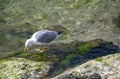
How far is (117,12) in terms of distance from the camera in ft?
61.2

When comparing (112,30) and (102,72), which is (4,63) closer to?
(102,72)

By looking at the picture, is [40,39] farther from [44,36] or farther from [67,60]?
[67,60]

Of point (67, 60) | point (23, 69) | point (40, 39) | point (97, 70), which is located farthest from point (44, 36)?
point (97, 70)

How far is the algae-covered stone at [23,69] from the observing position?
11.9m

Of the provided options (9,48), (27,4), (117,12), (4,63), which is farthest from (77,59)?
(27,4)

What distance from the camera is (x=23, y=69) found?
40.0ft

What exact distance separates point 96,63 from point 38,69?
184cm

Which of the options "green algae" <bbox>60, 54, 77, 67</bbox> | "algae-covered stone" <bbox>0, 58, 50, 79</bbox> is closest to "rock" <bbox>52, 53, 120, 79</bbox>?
"algae-covered stone" <bbox>0, 58, 50, 79</bbox>

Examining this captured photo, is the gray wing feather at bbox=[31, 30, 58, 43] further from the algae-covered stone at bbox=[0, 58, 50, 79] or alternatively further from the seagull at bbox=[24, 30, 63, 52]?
the algae-covered stone at bbox=[0, 58, 50, 79]

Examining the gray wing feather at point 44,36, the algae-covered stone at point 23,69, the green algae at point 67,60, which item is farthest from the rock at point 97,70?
the gray wing feather at point 44,36

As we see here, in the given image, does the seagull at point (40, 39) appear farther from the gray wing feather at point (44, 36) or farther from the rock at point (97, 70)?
the rock at point (97, 70)

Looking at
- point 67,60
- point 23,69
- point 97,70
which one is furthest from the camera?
point 67,60

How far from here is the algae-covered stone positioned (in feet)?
39.1

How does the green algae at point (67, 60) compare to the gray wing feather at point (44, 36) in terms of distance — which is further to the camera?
the gray wing feather at point (44, 36)
